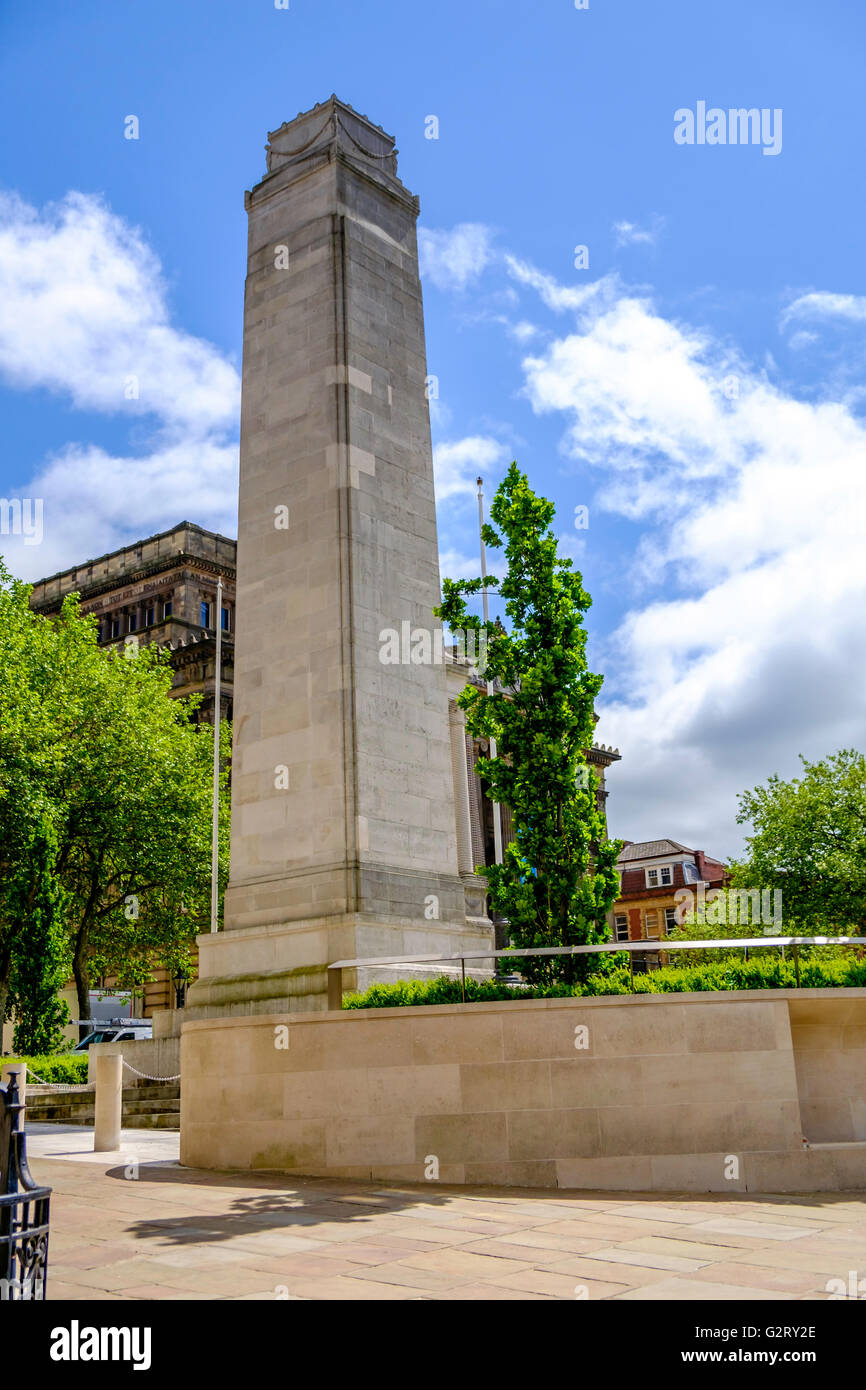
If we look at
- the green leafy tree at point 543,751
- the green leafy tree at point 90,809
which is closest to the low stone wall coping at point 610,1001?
the green leafy tree at point 543,751

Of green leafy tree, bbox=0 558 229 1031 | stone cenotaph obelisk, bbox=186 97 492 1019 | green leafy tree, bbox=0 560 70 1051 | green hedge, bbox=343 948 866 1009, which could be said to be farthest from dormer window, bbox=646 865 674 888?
green hedge, bbox=343 948 866 1009

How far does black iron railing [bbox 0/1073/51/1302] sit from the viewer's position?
248 inches

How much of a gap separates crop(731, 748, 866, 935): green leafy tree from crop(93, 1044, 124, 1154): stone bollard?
120 feet

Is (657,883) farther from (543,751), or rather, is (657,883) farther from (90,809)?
(543,751)

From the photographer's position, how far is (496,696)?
17.8 m

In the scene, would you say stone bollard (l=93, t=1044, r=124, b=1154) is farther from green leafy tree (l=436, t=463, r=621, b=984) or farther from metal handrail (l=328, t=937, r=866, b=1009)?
green leafy tree (l=436, t=463, r=621, b=984)

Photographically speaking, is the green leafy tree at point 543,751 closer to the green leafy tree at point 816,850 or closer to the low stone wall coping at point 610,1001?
the low stone wall coping at point 610,1001

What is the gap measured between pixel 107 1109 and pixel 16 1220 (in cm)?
1389

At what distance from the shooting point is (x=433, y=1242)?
999 cm

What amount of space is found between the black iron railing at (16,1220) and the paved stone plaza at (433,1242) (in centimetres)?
148

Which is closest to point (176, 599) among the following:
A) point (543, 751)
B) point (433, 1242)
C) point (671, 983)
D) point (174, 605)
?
point (174, 605)

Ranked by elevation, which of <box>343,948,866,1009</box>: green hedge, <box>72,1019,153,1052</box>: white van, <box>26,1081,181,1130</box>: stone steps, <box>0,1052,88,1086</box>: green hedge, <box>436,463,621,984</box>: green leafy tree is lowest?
<box>26,1081,181,1130</box>: stone steps
